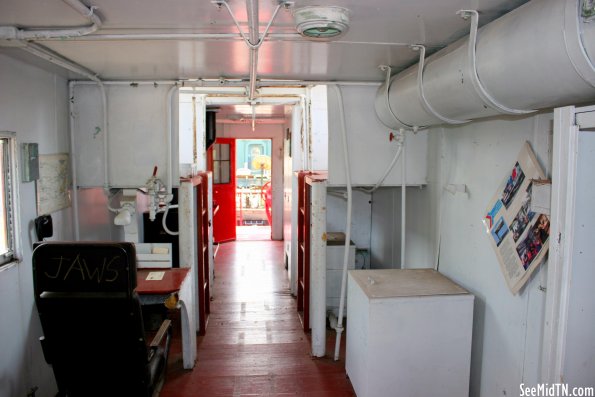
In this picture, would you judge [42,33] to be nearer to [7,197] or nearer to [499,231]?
[7,197]

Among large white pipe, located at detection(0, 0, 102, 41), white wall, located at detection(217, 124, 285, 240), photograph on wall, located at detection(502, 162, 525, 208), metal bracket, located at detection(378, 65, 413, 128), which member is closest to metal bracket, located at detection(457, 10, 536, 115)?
photograph on wall, located at detection(502, 162, 525, 208)

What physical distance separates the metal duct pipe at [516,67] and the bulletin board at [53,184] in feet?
7.99

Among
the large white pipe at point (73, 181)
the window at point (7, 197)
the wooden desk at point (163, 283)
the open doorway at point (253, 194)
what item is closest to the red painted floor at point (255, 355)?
the wooden desk at point (163, 283)

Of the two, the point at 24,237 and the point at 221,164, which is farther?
the point at 221,164

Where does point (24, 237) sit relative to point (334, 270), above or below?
above

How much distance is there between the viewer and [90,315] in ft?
6.88

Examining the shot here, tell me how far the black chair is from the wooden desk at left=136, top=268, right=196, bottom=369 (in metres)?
0.62

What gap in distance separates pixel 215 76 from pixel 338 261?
2.24 meters

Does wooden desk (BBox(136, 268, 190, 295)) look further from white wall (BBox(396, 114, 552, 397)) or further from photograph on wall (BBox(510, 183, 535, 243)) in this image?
photograph on wall (BBox(510, 183, 535, 243))

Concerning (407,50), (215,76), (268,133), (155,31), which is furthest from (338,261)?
(268,133)

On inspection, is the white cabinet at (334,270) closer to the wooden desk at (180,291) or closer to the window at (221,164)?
the wooden desk at (180,291)

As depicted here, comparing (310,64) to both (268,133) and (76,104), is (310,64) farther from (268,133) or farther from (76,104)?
(268,133)

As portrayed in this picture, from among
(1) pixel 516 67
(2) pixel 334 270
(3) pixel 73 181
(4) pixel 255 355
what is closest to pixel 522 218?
(1) pixel 516 67

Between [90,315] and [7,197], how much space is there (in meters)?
1.05
